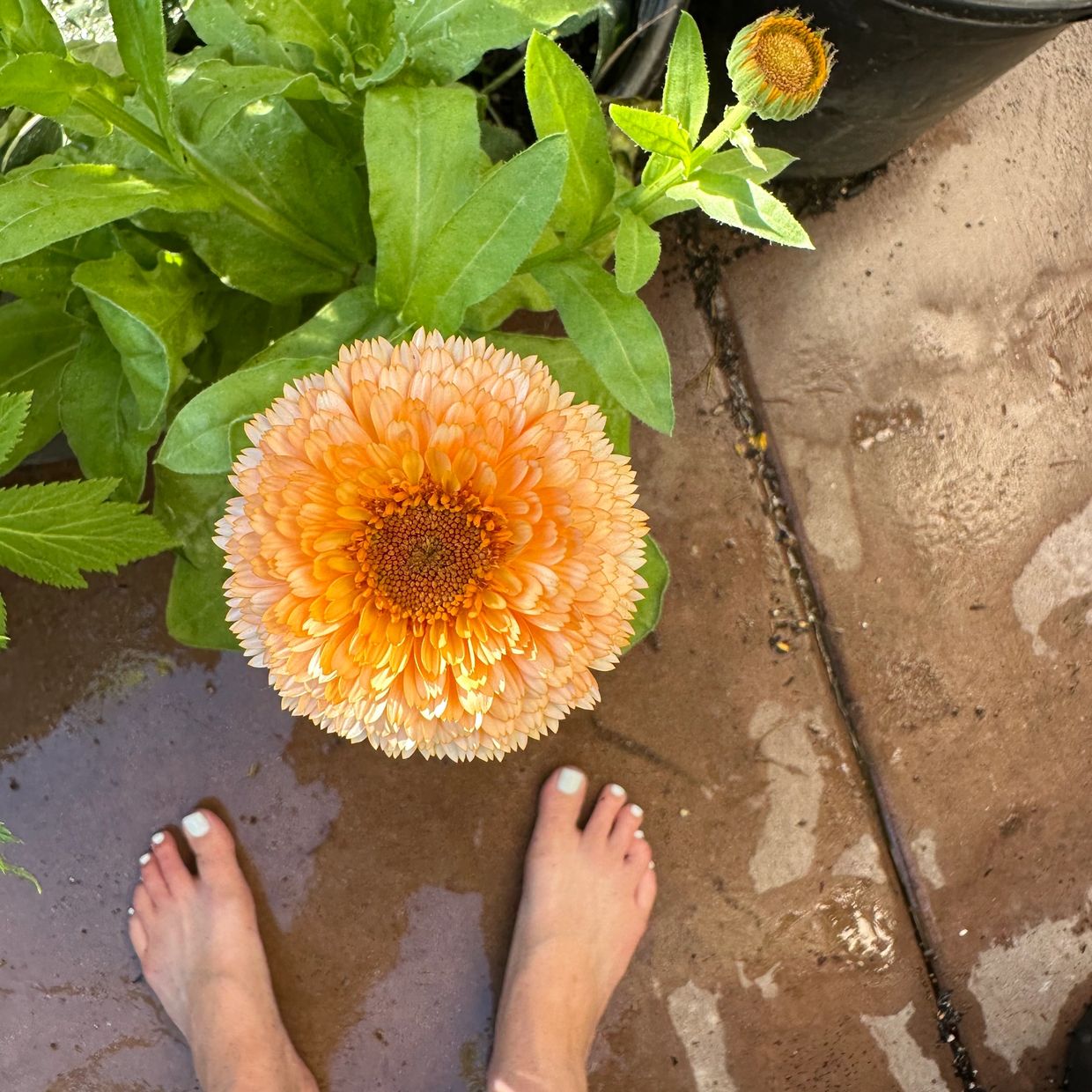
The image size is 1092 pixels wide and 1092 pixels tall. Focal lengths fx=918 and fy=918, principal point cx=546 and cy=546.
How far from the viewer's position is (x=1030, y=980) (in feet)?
5.66

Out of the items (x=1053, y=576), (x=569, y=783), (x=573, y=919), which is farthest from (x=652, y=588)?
(x=1053, y=576)

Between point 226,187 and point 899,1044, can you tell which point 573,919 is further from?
point 226,187

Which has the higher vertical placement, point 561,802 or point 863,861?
point 561,802

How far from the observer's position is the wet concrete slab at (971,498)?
1.64 metres

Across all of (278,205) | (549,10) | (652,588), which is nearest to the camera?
(549,10)

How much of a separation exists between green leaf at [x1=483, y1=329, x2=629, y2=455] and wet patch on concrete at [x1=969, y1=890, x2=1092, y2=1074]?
1.30m

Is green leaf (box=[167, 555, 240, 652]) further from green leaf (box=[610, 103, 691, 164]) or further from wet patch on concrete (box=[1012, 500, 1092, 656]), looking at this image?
wet patch on concrete (box=[1012, 500, 1092, 656])

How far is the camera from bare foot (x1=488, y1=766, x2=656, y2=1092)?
168 centimetres

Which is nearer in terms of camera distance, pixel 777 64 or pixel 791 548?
pixel 777 64

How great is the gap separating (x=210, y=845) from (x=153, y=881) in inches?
5.3

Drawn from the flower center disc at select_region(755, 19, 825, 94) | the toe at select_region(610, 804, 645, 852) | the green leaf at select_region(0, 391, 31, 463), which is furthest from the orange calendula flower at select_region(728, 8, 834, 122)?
the toe at select_region(610, 804, 645, 852)

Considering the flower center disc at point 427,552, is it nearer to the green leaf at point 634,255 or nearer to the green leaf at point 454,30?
the green leaf at point 634,255

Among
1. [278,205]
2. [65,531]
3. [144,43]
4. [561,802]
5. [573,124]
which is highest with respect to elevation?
[144,43]

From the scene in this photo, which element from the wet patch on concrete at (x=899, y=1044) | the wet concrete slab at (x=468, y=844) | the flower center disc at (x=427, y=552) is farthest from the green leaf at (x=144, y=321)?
the wet patch on concrete at (x=899, y=1044)
